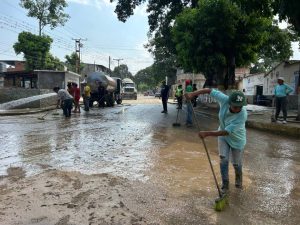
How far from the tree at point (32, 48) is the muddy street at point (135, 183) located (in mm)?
37173

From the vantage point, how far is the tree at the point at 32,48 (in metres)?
45.2

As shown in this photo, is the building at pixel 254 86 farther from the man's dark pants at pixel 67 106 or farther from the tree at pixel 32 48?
the tree at pixel 32 48

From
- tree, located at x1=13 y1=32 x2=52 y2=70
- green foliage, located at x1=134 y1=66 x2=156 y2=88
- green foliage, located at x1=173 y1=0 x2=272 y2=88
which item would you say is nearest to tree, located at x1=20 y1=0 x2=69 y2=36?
tree, located at x1=13 y1=32 x2=52 y2=70

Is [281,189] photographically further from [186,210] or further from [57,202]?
[57,202]

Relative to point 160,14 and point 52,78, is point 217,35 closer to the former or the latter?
point 160,14

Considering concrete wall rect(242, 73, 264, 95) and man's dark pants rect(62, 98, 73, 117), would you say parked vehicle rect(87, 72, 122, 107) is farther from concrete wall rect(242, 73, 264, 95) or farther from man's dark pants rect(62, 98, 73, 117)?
concrete wall rect(242, 73, 264, 95)

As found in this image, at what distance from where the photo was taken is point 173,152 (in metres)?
8.49

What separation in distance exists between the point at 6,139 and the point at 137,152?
4.05 m

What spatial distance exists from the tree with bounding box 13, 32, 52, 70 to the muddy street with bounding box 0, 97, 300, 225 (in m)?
37.2

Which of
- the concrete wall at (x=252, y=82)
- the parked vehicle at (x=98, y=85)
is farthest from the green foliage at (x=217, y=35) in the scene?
the concrete wall at (x=252, y=82)

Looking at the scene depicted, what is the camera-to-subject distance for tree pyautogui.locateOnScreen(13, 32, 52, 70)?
1780 inches

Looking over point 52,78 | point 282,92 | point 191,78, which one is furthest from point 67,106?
point 191,78

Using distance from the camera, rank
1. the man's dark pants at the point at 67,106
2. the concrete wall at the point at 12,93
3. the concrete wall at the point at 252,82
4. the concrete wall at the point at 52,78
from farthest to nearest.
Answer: the concrete wall at the point at 252,82 < the concrete wall at the point at 52,78 < the concrete wall at the point at 12,93 < the man's dark pants at the point at 67,106

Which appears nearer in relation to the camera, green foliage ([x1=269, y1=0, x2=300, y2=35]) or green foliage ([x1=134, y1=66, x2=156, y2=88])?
green foliage ([x1=269, y1=0, x2=300, y2=35])
